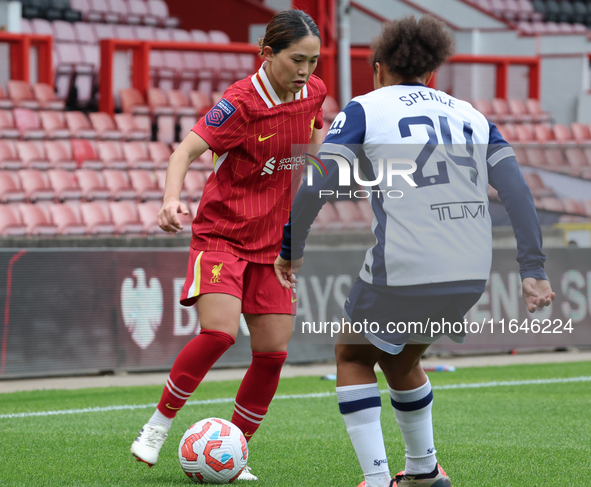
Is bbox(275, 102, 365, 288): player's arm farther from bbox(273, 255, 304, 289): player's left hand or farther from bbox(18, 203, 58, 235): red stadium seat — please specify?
bbox(18, 203, 58, 235): red stadium seat

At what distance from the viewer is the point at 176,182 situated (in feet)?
11.2

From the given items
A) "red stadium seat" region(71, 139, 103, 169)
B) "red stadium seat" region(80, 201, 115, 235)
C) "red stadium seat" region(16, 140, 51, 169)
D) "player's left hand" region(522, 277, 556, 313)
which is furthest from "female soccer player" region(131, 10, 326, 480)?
"red stadium seat" region(71, 139, 103, 169)

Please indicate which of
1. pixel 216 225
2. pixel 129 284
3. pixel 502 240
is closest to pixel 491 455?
pixel 216 225

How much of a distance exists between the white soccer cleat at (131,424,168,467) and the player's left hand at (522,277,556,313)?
1.69 m

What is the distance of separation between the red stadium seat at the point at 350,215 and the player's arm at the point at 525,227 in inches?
333

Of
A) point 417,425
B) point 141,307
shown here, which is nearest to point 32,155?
point 141,307

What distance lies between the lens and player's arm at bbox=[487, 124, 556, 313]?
2986mm

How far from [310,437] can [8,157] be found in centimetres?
800

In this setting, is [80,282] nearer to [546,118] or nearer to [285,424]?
[285,424]

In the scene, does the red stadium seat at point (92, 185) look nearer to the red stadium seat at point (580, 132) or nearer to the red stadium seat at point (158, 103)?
the red stadium seat at point (158, 103)

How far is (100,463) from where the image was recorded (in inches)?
161

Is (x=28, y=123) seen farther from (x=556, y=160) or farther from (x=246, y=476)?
(x=246, y=476)

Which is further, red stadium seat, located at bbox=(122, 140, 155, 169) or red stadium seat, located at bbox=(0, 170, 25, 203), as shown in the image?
red stadium seat, located at bbox=(122, 140, 155, 169)

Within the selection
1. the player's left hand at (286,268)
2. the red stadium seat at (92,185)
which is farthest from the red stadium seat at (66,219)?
the player's left hand at (286,268)
